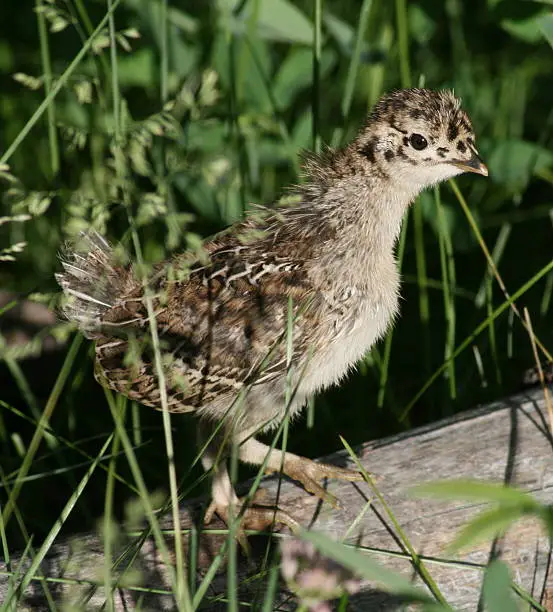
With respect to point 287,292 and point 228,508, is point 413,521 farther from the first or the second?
point 287,292

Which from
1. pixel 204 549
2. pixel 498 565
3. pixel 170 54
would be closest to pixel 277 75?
pixel 170 54

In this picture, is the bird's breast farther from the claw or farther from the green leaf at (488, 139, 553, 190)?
the green leaf at (488, 139, 553, 190)

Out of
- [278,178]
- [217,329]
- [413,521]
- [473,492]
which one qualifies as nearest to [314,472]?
[413,521]

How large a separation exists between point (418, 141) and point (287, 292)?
0.70 metres

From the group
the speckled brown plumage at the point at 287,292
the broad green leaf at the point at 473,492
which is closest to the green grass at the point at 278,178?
A: the speckled brown plumage at the point at 287,292

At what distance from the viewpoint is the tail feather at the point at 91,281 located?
11.3 feet

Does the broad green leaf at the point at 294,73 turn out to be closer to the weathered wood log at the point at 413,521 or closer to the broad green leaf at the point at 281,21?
the broad green leaf at the point at 281,21

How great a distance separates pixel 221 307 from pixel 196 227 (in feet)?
6.15

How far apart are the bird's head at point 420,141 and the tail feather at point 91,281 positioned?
997 millimetres

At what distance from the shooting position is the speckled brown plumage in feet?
10.8

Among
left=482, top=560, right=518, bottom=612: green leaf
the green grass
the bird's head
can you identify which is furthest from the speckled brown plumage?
left=482, top=560, right=518, bottom=612: green leaf

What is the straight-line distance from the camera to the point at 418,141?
339 cm

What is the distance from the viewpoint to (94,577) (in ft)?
9.51

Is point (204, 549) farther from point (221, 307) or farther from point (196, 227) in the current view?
point (196, 227)
